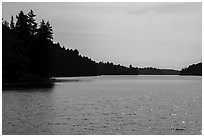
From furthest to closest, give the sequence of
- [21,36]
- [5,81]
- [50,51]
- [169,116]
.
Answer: [50,51], [21,36], [5,81], [169,116]

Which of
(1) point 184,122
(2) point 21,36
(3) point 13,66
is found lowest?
(1) point 184,122

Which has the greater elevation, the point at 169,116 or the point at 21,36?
the point at 21,36

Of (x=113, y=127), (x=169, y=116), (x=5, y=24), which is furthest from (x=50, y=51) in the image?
(x=113, y=127)

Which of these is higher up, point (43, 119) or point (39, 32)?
point (39, 32)

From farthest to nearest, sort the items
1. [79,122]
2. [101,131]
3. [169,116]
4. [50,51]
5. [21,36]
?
[50,51] < [21,36] < [169,116] < [79,122] < [101,131]

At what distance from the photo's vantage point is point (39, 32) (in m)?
90.2

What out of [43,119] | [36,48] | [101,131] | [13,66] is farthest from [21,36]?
[101,131]

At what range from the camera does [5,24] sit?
266 feet

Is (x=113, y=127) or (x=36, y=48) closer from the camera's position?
(x=113, y=127)

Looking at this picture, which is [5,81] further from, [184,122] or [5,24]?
[184,122]

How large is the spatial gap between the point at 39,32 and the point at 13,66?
15917 mm

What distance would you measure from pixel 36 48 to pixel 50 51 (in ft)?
17.0

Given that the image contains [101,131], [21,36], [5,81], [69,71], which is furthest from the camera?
[69,71]

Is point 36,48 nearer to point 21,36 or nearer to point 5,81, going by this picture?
point 21,36
